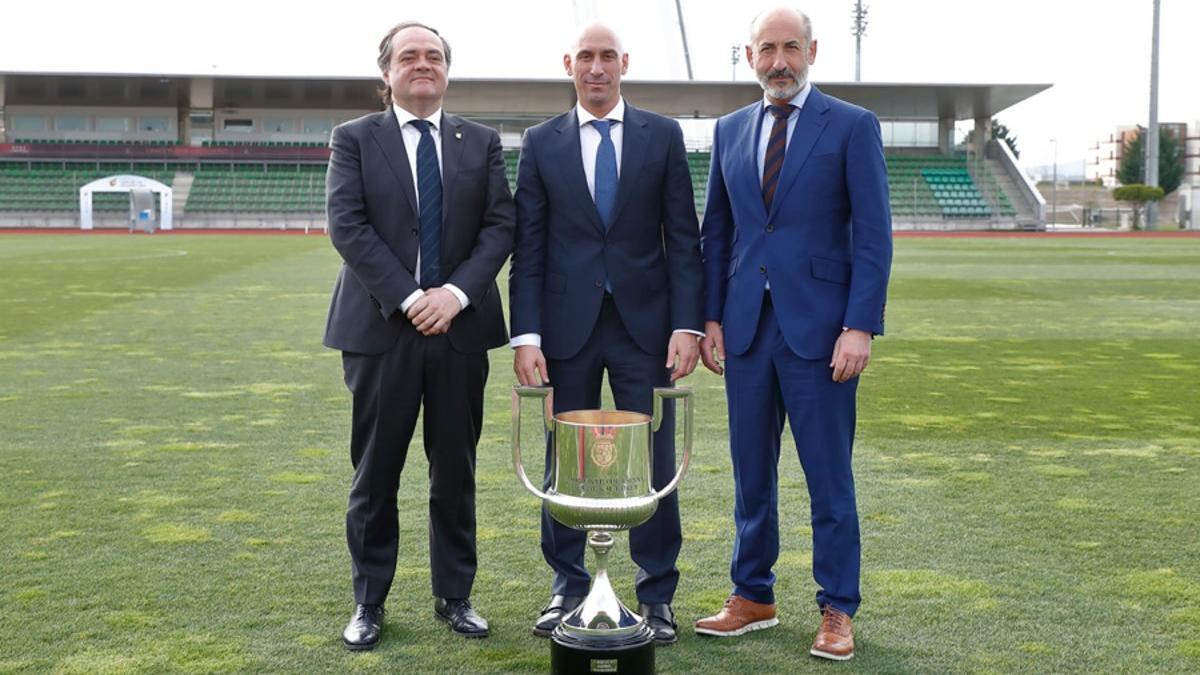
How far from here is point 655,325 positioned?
359 centimetres

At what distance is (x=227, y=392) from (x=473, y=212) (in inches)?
188

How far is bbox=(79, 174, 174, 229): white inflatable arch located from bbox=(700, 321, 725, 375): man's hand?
130ft

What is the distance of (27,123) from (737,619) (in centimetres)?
5128

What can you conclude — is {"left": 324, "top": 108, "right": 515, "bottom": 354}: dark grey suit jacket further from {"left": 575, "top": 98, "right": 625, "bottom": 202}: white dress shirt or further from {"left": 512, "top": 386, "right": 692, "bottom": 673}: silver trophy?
{"left": 512, "top": 386, "right": 692, "bottom": 673}: silver trophy

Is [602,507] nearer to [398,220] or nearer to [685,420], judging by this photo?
[685,420]

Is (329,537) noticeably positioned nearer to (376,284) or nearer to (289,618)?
(289,618)

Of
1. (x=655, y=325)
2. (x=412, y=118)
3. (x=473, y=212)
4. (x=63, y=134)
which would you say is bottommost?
(x=655, y=325)

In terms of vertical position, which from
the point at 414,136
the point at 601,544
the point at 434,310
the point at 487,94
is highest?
the point at 487,94

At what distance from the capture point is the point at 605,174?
11.7 feet

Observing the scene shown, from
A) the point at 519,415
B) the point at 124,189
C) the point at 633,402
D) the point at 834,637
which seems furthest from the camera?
the point at 124,189

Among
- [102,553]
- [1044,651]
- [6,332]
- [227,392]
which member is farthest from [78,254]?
[1044,651]

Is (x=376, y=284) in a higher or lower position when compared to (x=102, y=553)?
higher

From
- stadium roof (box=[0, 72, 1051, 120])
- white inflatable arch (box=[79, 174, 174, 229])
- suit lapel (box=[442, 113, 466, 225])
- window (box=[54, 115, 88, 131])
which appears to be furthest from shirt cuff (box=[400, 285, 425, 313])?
window (box=[54, 115, 88, 131])

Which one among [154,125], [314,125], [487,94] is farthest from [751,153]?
[154,125]
